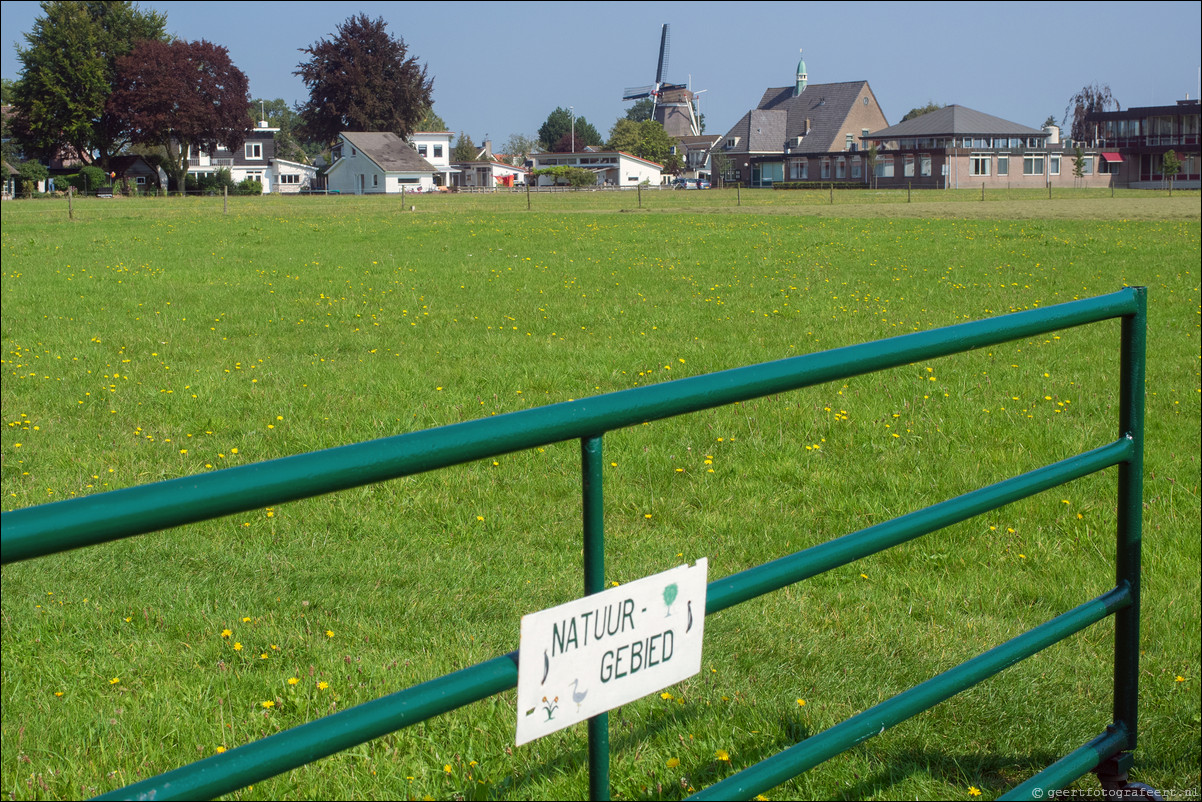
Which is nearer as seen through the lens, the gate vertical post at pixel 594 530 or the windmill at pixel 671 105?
the gate vertical post at pixel 594 530

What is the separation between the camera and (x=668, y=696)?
354 cm

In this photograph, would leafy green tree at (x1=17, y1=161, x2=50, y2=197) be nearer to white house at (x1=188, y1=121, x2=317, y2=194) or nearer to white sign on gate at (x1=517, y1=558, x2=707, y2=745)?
white house at (x1=188, y1=121, x2=317, y2=194)

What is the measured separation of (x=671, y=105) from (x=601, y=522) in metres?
174

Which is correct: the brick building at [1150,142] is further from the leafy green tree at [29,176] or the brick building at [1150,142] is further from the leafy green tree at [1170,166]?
the leafy green tree at [29,176]

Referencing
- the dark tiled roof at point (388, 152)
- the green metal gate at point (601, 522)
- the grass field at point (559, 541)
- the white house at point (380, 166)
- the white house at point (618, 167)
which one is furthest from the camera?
the white house at point (618, 167)

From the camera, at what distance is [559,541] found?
5312 mm

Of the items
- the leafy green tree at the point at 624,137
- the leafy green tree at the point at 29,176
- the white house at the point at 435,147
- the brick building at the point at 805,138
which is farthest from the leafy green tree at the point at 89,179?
the leafy green tree at the point at 624,137

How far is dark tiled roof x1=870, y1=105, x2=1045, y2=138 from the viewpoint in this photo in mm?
80188

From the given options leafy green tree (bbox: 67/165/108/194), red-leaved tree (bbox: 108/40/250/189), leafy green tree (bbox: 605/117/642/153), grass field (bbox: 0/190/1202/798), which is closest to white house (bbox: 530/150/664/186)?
leafy green tree (bbox: 605/117/642/153)

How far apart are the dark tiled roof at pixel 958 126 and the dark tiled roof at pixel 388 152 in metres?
36.0

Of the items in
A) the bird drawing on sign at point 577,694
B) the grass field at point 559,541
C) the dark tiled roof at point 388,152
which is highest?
the dark tiled roof at point 388,152

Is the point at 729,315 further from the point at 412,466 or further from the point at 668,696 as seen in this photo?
the point at 412,466

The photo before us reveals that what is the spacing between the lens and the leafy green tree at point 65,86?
79.0 meters

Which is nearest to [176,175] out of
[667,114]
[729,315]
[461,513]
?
[729,315]
